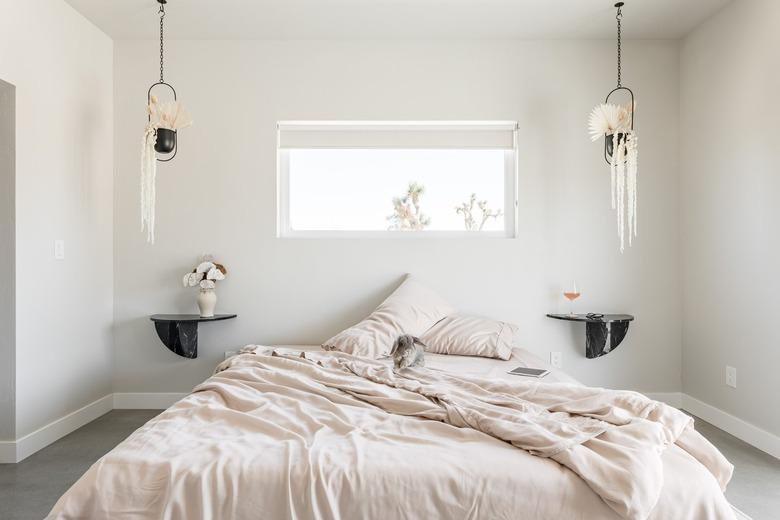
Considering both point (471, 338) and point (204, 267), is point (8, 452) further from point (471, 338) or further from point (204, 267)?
point (471, 338)

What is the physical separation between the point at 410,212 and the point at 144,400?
2.40 meters

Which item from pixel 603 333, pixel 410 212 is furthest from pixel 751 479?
pixel 410 212

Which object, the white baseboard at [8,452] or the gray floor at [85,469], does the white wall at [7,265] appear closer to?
the white baseboard at [8,452]

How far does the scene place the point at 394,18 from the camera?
11.8 ft

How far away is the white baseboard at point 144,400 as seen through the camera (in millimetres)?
3910

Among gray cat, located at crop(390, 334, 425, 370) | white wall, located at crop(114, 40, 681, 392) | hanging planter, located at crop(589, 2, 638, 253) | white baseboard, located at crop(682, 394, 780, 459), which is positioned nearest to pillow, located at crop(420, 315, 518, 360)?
white wall, located at crop(114, 40, 681, 392)

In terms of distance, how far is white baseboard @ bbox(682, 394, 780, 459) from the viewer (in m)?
3.00

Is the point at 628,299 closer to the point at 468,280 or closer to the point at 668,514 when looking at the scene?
the point at 468,280

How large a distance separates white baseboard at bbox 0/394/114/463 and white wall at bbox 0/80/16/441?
66 mm

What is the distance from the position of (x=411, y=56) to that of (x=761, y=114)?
2.26m

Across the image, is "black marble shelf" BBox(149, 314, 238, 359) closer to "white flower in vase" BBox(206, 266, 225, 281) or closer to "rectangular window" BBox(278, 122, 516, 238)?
"white flower in vase" BBox(206, 266, 225, 281)

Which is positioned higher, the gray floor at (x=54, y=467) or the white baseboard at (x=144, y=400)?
the white baseboard at (x=144, y=400)

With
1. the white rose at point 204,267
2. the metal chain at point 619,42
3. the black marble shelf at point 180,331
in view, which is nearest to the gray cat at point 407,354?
the black marble shelf at point 180,331

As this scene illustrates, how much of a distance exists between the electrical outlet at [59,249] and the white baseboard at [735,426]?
14.0ft
